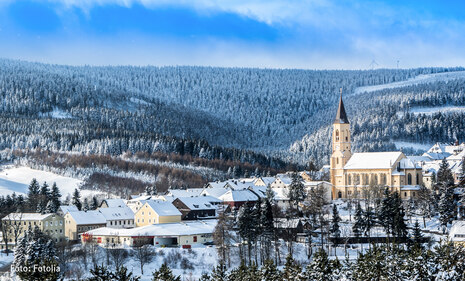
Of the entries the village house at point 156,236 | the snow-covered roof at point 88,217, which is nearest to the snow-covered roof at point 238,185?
the snow-covered roof at point 88,217

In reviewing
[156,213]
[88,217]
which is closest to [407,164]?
[156,213]

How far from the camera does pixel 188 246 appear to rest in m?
76.2

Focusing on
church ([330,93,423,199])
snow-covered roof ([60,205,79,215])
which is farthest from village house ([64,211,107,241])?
church ([330,93,423,199])

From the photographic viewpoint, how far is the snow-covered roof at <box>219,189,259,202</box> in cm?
10200

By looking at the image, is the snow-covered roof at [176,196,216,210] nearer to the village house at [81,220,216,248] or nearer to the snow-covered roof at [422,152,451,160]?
the village house at [81,220,216,248]

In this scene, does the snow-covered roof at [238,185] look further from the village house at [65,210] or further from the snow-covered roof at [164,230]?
the snow-covered roof at [164,230]

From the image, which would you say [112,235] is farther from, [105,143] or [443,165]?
[105,143]

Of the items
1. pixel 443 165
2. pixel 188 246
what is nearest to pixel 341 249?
pixel 188 246

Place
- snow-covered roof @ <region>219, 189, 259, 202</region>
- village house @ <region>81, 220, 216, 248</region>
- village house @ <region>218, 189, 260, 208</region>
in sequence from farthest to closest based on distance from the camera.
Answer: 1. snow-covered roof @ <region>219, 189, 259, 202</region>
2. village house @ <region>218, 189, 260, 208</region>
3. village house @ <region>81, 220, 216, 248</region>

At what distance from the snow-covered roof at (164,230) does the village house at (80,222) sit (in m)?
4.87

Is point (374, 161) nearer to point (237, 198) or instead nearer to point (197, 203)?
A: point (237, 198)

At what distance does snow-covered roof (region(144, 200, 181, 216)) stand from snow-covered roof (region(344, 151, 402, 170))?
37.1 meters

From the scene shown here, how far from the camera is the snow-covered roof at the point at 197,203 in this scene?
93981mm

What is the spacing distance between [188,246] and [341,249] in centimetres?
1550
